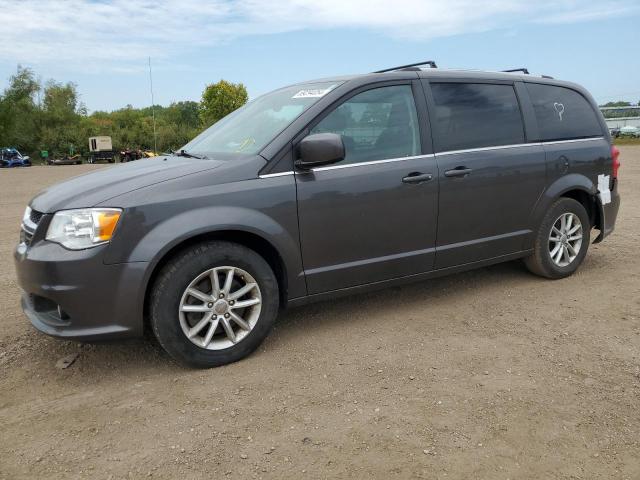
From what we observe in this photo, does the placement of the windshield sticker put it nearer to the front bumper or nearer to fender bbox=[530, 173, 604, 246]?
the front bumper

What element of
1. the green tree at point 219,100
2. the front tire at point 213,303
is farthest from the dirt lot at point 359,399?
the green tree at point 219,100

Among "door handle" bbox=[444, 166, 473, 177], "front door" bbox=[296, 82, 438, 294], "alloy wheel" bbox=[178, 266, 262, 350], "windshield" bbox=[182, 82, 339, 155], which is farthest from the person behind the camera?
"door handle" bbox=[444, 166, 473, 177]

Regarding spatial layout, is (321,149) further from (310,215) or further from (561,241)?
(561,241)

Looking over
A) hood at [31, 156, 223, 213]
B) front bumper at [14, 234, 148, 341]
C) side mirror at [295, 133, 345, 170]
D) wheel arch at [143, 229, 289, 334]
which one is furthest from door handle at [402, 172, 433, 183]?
front bumper at [14, 234, 148, 341]

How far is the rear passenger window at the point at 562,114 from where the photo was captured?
4758 mm

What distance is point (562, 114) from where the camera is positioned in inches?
194

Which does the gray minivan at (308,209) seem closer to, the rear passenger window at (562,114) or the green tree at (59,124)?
the rear passenger window at (562,114)

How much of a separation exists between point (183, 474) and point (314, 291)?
159 cm

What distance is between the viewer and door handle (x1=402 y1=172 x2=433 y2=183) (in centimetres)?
391

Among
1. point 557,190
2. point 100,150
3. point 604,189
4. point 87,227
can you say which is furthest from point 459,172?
point 100,150

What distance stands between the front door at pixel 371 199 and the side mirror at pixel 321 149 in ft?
0.49

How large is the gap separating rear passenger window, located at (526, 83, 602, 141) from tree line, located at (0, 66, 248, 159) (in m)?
51.3

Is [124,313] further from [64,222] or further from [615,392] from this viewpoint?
[615,392]

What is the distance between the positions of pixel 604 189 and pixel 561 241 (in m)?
0.72
